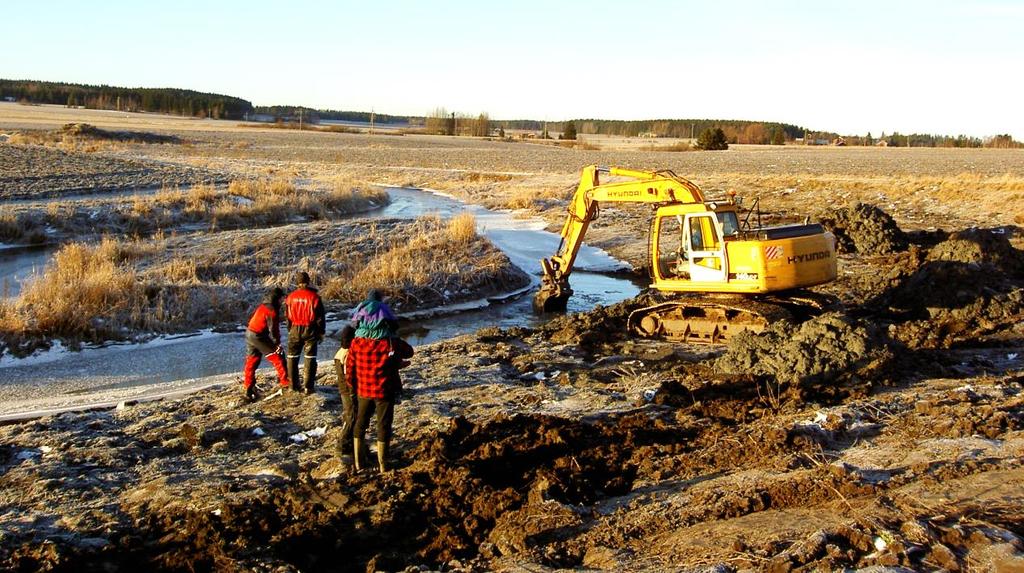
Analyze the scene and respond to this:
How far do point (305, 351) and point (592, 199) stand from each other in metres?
7.79

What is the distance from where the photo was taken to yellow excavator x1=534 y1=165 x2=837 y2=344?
44.2ft

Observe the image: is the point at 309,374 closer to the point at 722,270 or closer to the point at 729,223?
the point at 722,270

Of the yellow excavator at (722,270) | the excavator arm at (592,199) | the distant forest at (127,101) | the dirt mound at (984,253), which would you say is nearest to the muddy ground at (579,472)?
the yellow excavator at (722,270)

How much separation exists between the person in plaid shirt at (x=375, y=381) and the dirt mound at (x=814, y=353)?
5075 mm

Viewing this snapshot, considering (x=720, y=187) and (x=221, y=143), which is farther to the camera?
(x=221, y=143)

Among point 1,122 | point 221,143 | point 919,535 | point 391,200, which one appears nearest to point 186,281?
point 919,535

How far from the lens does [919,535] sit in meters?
5.82

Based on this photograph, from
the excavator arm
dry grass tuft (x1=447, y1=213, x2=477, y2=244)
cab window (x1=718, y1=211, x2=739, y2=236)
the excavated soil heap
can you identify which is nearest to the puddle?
dry grass tuft (x1=447, y1=213, x2=477, y2=244)

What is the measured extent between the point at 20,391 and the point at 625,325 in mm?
9341

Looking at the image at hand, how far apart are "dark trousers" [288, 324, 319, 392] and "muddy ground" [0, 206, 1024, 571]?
0.28 meters

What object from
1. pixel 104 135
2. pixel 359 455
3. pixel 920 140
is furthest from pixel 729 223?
pixel 920 140

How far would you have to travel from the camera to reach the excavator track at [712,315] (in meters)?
13.7

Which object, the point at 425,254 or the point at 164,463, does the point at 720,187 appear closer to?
the point at 425,254

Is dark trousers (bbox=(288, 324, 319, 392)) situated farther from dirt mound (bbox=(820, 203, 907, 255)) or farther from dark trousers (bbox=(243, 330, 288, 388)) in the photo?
dirt mound (bbox=(820, 203, 907, 255))
